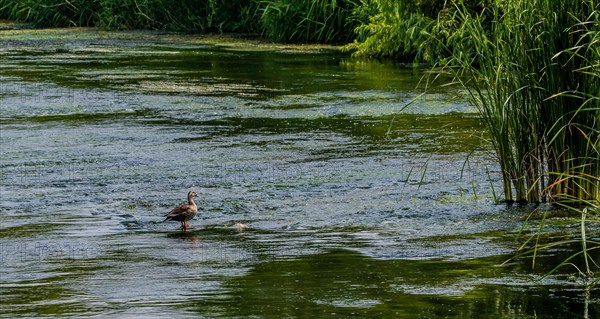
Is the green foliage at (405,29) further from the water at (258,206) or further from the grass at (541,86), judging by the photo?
the grass at (541,86)

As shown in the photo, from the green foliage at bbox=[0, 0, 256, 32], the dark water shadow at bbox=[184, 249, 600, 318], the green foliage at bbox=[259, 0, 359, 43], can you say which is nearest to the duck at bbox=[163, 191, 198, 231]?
the dark water shadow at bbox=[184, 249, 600, 318]

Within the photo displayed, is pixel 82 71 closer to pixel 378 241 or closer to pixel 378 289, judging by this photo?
pixel 378 241

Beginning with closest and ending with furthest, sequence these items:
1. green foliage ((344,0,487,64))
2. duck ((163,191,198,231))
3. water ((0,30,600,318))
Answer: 1. water ((0,30,600,318))
2. duck ((163,191,198,231))
3. green foliage ((344,0,487,64))

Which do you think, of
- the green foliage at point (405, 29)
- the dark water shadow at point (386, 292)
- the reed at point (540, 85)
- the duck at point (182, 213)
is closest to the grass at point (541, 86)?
the reed at point (540, 85)

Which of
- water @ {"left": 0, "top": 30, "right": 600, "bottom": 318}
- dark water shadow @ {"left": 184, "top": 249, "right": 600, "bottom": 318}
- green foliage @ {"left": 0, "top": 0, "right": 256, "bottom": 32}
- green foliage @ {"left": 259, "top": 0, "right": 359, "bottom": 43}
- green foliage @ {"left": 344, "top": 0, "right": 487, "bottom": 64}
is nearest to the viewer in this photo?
dark water shadow @ {"left": 184, "top": 249, "right": 600, "bottom": 318}

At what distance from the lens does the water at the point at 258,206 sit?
621cm

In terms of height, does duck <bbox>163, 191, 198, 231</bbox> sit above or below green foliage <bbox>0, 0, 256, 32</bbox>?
below

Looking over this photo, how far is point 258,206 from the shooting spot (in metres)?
9.02

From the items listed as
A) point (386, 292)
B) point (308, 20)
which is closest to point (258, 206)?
point (386, 292)

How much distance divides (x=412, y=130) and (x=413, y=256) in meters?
5.94

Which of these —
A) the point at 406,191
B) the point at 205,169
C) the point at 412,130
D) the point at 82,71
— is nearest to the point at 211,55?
the point at 82,71

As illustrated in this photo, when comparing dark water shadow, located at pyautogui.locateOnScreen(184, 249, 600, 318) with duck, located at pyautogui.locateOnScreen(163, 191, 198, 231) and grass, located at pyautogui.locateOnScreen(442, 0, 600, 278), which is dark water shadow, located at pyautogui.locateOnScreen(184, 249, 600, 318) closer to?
duck, located at pyautogui.locateOnScreen(163, 191, 198, 231)

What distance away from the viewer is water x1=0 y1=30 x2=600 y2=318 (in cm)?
621

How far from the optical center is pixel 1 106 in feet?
49.2
